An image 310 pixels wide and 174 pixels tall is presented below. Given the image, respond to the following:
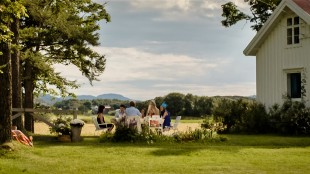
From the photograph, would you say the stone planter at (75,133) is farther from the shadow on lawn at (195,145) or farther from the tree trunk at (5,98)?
the tree trunk at (5,98)

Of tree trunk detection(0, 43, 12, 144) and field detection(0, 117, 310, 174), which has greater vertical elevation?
tree trunk detection(0, 43, 12, 144)

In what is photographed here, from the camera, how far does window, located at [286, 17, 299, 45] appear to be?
2542 cm

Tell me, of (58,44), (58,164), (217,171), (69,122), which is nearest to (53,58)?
(58,44)

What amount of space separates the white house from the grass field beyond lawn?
7837 millimetres

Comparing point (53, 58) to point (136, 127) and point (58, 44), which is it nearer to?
point (58, 44)

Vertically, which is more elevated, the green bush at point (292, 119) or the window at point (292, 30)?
the window at point (292, 30)

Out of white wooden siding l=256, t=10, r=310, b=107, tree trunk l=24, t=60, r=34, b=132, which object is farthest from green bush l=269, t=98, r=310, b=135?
tree trunk l=24, t=60, r=34, b=132

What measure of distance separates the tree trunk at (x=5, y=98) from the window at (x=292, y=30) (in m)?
14.8

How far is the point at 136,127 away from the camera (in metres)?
18.5

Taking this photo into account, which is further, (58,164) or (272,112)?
(272,112)

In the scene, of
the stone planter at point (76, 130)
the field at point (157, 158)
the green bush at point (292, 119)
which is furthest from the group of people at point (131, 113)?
the green bush at point (292, 119)

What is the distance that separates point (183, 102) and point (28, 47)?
4428cm

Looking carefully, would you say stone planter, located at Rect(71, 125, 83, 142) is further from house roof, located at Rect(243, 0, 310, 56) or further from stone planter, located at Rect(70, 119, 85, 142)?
house roof, located at Rect(243, 0, 310, 56)

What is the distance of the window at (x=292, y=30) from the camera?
25.4 meters
